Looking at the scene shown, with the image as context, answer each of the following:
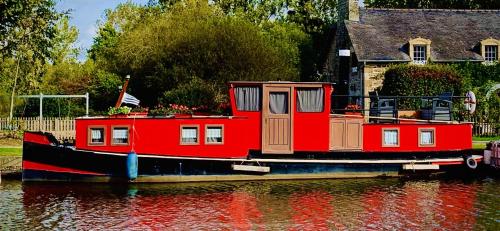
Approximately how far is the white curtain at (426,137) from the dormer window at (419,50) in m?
16.2

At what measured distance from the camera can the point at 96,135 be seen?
26.2 m

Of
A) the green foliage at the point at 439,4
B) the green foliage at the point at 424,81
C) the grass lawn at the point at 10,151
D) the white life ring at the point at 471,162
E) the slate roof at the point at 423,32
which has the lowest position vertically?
the white life ring at the point at 471,162

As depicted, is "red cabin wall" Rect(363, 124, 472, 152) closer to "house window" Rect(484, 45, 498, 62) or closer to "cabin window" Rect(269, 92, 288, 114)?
"cabin window" Rect(269, 92, 288, 114)

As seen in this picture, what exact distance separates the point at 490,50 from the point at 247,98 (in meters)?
24.1

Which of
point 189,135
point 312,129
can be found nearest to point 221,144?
point 189,135

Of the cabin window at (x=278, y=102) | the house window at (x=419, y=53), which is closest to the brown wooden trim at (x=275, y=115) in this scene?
the cabin window at (x=278, y=102)

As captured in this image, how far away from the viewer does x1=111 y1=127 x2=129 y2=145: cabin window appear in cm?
2612

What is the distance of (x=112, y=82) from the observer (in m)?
47.8

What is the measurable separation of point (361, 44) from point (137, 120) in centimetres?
2164

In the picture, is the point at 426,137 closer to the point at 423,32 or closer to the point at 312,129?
the point at 312,129

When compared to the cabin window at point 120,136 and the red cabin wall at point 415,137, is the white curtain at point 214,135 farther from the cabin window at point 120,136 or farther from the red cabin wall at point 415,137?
the red cabin wall at point 415,137

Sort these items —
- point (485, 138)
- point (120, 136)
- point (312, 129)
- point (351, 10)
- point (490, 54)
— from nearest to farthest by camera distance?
point (120, 136), point (312, 129), point (485, 138), point (490, 54), point (351, 10)

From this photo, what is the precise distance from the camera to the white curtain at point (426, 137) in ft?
92.8

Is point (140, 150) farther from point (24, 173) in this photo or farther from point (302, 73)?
point (302, 73)
